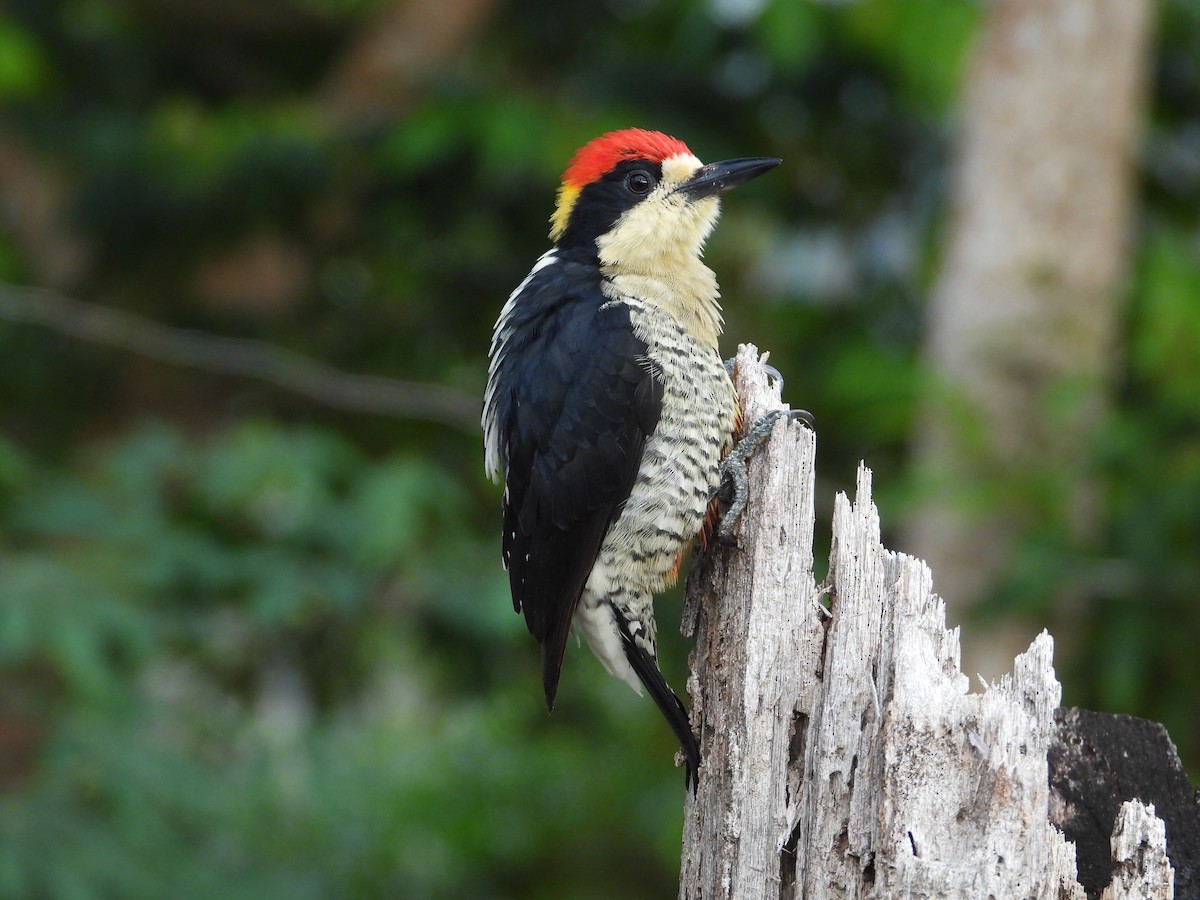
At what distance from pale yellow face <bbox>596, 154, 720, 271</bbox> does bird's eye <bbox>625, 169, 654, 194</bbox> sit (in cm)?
2

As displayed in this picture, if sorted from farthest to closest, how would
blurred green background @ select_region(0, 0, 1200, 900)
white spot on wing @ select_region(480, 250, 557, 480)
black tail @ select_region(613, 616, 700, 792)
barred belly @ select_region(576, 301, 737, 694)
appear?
blurred green background @ select_region(0, 0, 1200, 900), white spot on wing @ select_region(480, 250, 557, 480), barred belly @ select_region(576, 301, 737, 694), black tail @ select_region(613, 616, 700, 792)

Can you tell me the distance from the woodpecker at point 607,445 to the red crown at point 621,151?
1.23 feet

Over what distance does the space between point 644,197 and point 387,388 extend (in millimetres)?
1796

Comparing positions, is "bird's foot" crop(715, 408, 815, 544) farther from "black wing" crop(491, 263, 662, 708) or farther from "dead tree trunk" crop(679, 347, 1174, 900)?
"black wing" crop(491, 263, 662, 708)

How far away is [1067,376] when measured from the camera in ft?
15.6

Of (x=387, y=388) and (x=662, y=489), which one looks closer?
(x=662, y=489)

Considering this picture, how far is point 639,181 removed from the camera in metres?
3.35

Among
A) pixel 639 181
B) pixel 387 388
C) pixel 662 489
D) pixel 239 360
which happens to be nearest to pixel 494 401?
pixel 662 489

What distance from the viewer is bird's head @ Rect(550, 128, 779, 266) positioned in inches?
127

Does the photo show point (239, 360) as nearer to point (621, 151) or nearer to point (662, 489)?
point (621, 151)

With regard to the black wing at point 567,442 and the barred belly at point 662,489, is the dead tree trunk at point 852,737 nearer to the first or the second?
the barred belly at point 662,489

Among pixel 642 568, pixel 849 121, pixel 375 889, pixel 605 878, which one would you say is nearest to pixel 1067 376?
pixel 849 121

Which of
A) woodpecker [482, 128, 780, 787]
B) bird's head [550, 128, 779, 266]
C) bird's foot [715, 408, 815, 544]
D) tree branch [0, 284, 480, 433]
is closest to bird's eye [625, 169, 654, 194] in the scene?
bird's head [550, 128, 779, 266]

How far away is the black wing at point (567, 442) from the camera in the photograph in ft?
9.59
